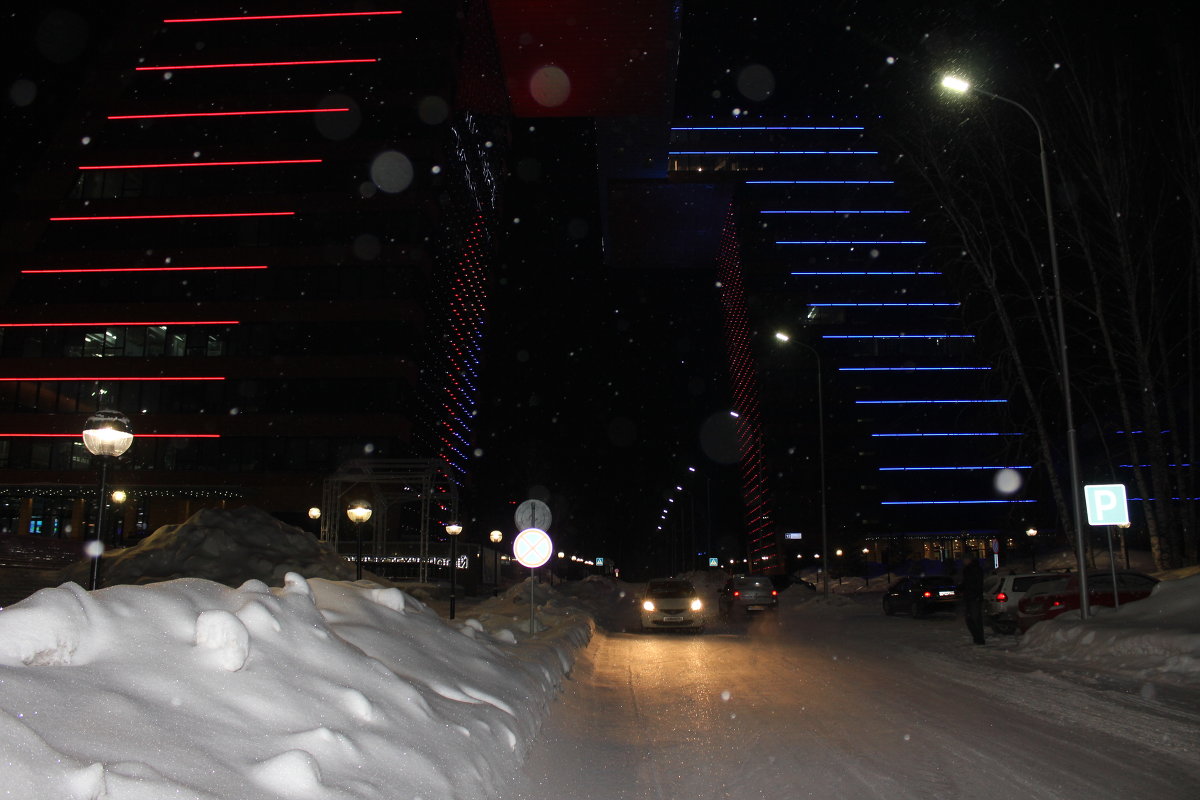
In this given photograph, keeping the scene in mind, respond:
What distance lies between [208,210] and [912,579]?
53.9 meters

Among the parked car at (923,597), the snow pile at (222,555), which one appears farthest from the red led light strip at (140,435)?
the parked car at (923,597)

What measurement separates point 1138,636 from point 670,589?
48.4ft

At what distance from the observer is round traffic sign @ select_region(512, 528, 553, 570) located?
15.2 meters

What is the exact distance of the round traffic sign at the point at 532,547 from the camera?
15242 mm

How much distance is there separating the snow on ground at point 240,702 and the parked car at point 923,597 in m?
25.8

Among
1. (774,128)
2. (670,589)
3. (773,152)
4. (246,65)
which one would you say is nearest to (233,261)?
(246,65)

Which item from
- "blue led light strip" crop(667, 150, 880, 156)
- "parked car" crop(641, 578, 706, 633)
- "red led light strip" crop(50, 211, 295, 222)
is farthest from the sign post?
"blue led light strip" crop(667, 150, 880, 156)

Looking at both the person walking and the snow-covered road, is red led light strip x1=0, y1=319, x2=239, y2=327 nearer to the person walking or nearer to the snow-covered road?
the snow-covered road

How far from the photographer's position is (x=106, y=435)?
10.7 meters

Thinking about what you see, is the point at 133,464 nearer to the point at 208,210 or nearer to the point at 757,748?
the point at 208,210

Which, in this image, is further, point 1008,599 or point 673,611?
point 673,611

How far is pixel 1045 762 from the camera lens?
7.02m

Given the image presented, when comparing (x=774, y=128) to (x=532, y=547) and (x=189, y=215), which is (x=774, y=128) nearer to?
(x=189, y=215)

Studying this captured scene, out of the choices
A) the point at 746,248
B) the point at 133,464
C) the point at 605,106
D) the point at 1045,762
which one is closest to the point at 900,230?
the point at 746,248
